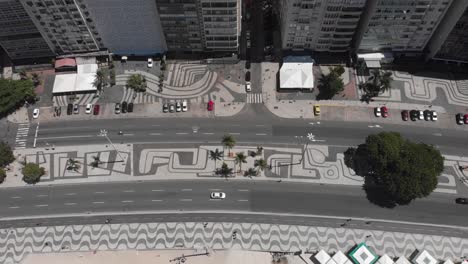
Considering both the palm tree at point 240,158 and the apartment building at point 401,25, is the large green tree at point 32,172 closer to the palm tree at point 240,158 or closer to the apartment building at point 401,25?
the palm tree at point 240,158

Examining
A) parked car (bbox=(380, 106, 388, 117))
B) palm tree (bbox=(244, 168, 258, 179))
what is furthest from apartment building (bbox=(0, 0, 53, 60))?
parked car (bbox=(380, 106, 388, 117))

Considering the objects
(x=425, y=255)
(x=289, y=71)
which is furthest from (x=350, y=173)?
(x=289, y=71)

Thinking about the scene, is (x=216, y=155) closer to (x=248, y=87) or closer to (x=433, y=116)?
(x=248, y=87)

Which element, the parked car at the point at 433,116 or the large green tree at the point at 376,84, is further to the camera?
the parked car at the point at 433,116

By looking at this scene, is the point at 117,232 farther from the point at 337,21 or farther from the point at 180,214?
the point at 337,21

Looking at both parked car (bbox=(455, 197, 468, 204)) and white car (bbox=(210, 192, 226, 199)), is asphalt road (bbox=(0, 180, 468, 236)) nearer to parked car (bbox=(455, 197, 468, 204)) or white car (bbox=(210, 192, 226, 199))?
parked car (bbox=(455, 197, 468, 204))

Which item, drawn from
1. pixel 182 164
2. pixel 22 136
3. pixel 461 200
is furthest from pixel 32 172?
pixel 461 200

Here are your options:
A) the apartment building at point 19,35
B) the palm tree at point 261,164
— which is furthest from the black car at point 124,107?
the palm tree at point 261,164
